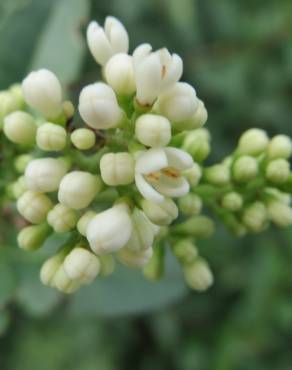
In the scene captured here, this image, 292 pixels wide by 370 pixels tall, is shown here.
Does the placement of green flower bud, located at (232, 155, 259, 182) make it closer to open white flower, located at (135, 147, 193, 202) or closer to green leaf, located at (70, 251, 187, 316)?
open white flower, located at (135, 147, 193, 202)

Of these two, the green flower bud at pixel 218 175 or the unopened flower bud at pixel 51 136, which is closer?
the unopened flower bud at pixel 51 136

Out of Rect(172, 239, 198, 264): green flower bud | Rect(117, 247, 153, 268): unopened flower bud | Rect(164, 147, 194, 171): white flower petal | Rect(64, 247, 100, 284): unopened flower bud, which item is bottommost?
Rect(172, 239, 198, 264): green flower bud

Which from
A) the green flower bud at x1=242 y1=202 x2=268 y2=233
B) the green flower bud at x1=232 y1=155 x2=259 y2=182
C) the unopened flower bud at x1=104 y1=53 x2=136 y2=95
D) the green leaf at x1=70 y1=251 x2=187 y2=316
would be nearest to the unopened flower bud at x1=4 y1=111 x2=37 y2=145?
the unopened flower bud at x1=104 y1=53 x2=136 y2=95

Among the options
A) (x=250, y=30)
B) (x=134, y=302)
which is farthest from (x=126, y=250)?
(x=250, y=30)

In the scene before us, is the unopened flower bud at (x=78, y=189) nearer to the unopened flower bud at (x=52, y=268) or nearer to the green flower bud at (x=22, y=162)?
the unopened flower bud at (x=52, y=268)

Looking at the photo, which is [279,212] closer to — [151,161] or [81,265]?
[151,161]

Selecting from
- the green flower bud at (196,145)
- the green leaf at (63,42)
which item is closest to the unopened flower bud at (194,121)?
the green flower bud at (196,145)
